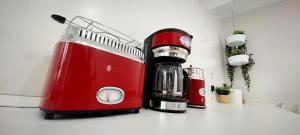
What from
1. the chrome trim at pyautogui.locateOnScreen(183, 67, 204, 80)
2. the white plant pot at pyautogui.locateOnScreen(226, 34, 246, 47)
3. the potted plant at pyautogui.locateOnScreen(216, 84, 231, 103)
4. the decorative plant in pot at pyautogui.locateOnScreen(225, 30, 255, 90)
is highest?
the white plant pot at pyautogui.locateOnScreen(226, 34, 246, 47)

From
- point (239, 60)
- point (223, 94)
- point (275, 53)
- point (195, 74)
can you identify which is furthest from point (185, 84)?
point (275, 53)

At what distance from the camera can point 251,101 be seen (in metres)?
1.86

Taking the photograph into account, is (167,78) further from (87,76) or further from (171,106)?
(87,76)

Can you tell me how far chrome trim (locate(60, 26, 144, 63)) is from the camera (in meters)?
0.32

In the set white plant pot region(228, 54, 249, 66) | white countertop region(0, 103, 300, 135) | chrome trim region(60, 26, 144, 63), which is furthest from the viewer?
white plant pot region(228, 54, 249, 66)

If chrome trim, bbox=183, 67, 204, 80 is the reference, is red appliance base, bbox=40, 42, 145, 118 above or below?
below

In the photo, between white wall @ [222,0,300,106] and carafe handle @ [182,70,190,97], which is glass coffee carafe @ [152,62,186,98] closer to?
carafe handle @ [182,70,190,97]

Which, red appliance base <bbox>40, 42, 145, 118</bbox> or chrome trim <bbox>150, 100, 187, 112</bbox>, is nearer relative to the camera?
red appliance base <bbox>40, 42, 145, 118</bbox>

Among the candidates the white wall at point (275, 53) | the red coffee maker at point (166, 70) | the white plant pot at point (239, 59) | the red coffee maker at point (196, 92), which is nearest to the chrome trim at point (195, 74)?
the red coffee maker at point (196, 92)

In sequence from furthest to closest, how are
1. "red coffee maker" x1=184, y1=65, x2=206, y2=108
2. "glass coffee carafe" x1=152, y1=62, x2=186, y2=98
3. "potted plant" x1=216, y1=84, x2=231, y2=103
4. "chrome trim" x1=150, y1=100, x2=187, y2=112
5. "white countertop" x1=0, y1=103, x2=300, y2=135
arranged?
"potted plant" x1=216, y1=84, x2=231, y2=103 → "red coffee maker" x1=184, y1=65, x2=206, y2=108 → "glass coffee carafe" x1=152, y1=62, x2=186, y2=98 → "chrome trim" x1=150, y1=100, x2=187, y2=112 → "white countertop" x1=0, y1=103, x2=300, y2=135

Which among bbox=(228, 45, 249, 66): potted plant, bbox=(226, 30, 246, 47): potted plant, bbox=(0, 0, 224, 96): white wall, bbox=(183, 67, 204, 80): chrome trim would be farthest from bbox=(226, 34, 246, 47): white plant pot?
bbox=(0, 0, 224, 96): white wall

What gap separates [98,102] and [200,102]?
728 millimetres

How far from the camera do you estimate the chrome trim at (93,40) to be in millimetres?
318

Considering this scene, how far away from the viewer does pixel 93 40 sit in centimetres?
35
